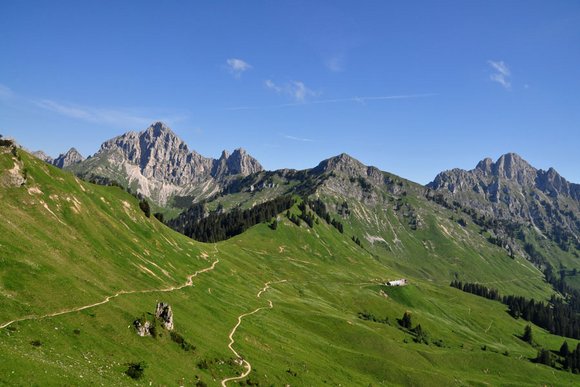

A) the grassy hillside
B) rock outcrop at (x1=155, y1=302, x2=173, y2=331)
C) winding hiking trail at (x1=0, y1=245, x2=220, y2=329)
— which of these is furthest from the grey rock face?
winding hiking trail at (x1=0, y1=245, x2=220, y2=329)

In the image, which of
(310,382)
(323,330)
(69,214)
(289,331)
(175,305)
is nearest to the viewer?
(310,382)

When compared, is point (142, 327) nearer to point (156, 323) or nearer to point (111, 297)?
point (156, 323)

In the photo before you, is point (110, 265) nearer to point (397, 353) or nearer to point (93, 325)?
point (93, 325)

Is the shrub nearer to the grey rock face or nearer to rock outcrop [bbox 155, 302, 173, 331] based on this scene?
the grey rock face

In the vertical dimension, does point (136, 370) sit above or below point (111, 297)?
below

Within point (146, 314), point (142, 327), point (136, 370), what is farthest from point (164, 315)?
point (136, 370)

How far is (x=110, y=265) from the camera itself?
3543 inches

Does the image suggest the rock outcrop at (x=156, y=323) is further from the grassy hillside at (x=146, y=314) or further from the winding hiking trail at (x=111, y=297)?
the winding hiking trail at (x=111, y=297)

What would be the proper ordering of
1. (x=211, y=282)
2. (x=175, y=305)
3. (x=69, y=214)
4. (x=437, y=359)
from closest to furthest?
(x=175, y=305), (x=69, y=214), (x=211, y=282), (x=437, y=359)

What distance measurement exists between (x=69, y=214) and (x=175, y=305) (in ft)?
115

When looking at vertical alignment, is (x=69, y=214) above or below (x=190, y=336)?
above

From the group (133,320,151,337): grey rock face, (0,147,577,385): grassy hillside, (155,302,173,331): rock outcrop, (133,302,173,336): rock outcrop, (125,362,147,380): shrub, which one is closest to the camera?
(125,362,147,380): shrub

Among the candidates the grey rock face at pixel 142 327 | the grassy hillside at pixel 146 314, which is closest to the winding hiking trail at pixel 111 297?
the grassy hillside at pixel 146 314

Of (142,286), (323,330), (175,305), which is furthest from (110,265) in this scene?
(323,330)
